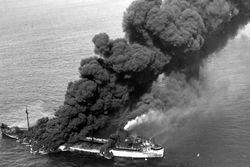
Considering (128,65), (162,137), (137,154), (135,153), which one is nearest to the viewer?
(137,154)

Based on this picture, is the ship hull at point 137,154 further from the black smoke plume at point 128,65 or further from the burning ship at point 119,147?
the black smoke plume at point 128,65

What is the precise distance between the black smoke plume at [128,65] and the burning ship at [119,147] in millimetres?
2196

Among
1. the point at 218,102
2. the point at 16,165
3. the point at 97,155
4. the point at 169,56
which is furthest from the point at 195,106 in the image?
the point at 16,165

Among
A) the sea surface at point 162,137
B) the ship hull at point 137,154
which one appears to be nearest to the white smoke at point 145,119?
the sea surface at point 162,137

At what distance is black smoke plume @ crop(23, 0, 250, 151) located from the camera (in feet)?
327

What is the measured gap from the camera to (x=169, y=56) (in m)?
116

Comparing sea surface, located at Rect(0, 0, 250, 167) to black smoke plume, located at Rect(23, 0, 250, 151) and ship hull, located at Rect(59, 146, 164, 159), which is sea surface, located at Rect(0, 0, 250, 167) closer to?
ship hull, located at Rect(59, 146, 164, 159)

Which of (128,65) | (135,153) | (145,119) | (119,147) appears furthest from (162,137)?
(128,65)

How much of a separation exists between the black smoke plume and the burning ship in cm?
220

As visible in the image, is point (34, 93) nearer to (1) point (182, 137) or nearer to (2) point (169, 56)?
(2) point (169, 56)

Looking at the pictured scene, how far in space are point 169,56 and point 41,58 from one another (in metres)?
77.9

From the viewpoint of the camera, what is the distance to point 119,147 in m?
97.0

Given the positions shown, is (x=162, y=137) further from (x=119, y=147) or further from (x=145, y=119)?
(x=119, y=147)

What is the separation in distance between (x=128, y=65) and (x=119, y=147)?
21.8 meters
